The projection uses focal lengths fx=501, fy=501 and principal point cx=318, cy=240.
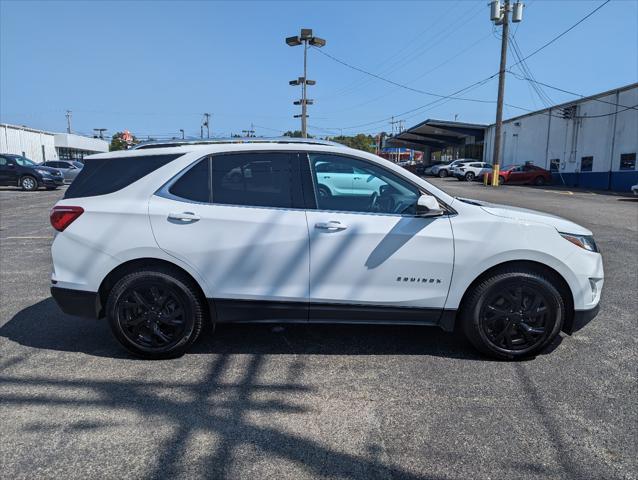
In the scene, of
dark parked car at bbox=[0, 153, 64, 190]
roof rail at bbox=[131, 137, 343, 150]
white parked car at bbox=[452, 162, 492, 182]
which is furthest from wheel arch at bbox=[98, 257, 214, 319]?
white parked car at bbox=[452, 162, 492, 182]

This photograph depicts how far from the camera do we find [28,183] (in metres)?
24.5

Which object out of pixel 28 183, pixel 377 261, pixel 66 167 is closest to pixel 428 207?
pixel 377 261

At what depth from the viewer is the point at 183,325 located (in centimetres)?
391

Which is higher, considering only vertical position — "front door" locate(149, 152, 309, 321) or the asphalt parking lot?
"front door" locate(149, 152, 309, 321)

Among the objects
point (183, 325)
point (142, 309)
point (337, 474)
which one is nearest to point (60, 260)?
point (142, 309)

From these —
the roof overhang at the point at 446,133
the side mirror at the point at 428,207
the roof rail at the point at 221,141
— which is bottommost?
the side mirror at the point at 428,207

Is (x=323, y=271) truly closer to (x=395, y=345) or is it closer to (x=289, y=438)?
(x=395, y=345)

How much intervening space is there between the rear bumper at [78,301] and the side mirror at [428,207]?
2609 millimetres

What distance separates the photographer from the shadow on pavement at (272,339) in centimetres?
419

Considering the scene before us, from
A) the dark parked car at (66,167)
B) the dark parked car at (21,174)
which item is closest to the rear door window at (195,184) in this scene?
the dark parked car at (21,174)

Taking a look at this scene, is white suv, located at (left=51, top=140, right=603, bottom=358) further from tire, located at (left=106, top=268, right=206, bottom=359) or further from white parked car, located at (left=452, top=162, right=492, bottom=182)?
white parked car, located at (left=452, top=162, right=492, bottom=182)

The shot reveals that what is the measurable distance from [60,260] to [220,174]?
144cm

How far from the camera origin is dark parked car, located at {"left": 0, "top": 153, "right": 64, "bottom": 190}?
24094 mm

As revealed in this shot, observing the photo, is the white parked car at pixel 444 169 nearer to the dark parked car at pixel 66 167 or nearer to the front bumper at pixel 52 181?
the dark parked car at pixel 66 167
